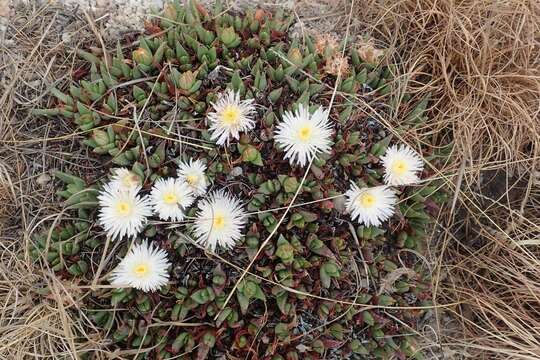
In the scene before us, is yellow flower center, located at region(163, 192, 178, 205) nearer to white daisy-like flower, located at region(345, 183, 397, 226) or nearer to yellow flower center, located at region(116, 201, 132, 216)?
yellow flower center, located at region(116, 201, 132, 216)

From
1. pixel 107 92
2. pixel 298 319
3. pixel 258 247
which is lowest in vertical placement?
pixel 298 319

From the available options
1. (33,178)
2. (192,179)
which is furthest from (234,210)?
(33,178)

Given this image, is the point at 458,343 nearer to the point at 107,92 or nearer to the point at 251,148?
the point at 251,148

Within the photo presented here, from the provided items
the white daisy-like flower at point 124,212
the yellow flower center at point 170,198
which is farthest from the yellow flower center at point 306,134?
the white daisy-like flower at point 124,212

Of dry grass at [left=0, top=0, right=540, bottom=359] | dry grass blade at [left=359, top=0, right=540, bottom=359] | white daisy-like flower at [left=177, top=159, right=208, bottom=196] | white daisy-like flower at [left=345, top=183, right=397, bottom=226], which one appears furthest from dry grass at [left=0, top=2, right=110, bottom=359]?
dry grass blade at [left=359, top=0, right=540, bottom=359]

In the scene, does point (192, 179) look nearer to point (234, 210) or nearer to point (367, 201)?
point (234, 210)

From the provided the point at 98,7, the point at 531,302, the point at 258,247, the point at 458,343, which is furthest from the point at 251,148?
the point at 531,302
